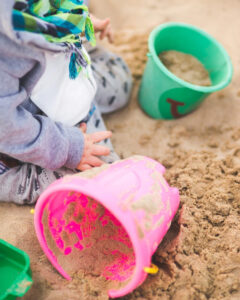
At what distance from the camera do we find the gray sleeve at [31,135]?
83cm

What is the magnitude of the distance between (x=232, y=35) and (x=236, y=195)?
111 centimetres

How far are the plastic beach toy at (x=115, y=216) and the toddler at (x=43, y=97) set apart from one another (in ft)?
0.50

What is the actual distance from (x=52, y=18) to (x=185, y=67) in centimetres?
82

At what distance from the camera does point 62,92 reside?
104 cm

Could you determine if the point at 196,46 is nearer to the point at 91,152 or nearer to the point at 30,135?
the point at 91,152

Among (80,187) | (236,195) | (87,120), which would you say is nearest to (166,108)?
(87,120)

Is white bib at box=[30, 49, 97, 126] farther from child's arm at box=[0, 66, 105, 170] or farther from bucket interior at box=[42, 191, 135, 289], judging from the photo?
bucket interior at box=[42, 191, 135, 289]

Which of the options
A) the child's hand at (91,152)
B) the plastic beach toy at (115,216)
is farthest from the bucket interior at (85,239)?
the child's hand at (91,152)

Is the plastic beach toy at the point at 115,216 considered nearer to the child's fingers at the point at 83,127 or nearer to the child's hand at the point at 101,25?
the child's fingers at the point at 83,127

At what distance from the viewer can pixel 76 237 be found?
3.26 ft

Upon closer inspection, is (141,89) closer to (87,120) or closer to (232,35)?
(87,120)

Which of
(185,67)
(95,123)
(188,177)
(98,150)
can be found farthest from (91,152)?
(185,67)

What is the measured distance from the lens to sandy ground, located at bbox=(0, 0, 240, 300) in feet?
2.97

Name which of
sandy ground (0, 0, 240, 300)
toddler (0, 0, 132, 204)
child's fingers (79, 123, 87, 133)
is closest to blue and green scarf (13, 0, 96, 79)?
toddler (0, 0, 132, 204)
